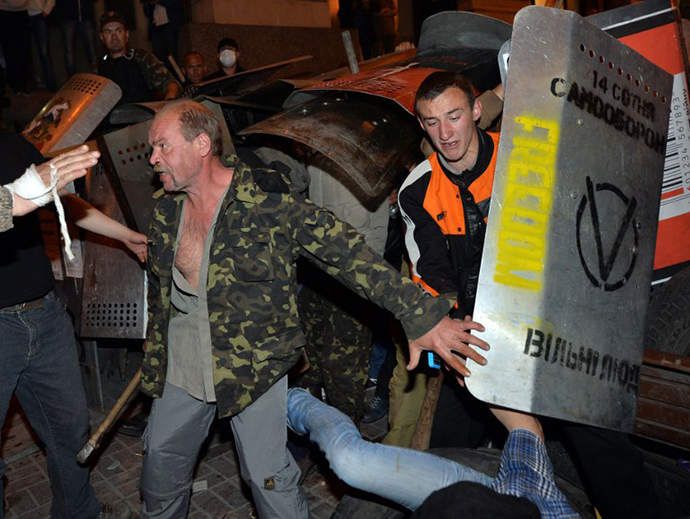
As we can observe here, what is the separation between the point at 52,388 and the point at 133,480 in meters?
1.21

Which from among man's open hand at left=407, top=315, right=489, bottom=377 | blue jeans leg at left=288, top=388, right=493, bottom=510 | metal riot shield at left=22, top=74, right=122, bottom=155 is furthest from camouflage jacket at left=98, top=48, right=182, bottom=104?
blue jeans leg at left=288, top=388, right=493, bottom=510

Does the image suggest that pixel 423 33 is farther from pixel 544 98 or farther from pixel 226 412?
pixel 226 412

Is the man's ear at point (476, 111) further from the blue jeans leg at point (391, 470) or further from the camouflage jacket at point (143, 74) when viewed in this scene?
the camouflage jacket at point (143, 74)

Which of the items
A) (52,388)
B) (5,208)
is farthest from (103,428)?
(5,208)

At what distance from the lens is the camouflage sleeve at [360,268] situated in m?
2.36

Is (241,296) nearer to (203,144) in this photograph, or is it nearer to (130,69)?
(203,144)

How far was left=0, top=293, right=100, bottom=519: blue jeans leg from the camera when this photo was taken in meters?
2.84

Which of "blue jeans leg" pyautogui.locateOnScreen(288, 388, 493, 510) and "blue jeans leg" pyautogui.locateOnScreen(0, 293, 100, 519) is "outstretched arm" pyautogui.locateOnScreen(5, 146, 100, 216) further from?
"blue jeans leg" pyautogui.locateOnScreen(288, 388, 493, 510)

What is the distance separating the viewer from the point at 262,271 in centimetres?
262

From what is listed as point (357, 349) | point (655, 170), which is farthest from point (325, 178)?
point (655, 170)

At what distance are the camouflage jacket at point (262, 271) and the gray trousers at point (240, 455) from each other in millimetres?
160

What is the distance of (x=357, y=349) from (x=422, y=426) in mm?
1248

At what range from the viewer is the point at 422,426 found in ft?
9.90

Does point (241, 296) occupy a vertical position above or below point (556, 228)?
below
